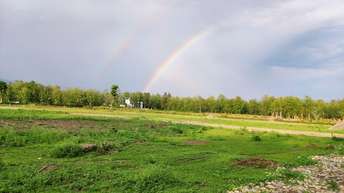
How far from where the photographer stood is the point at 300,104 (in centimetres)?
15138

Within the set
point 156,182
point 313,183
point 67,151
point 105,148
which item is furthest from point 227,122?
point 156,182

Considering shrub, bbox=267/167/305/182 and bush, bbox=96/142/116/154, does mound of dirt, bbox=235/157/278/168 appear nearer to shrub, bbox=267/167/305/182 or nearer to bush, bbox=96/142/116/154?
shrub, bbox=267/167/305/182

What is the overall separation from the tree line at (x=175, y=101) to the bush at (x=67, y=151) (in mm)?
124776

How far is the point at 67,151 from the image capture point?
2320 centimetres

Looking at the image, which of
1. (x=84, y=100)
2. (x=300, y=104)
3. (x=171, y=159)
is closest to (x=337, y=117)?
(x=300, y=104)

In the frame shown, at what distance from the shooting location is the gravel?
56.9 feet

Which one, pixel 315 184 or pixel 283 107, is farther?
pixel 283 107

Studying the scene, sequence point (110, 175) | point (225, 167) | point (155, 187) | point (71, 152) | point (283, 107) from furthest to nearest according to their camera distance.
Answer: point (283, 107) → point (71, 152) → point (225, 167) → point (110, 175) → point (155, 187)

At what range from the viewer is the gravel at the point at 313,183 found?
56.9 ft

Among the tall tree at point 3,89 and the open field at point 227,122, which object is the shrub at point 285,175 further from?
the tall tree at point 3,89

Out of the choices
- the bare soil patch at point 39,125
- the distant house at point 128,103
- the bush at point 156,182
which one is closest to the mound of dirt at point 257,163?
the bush at point 156,182

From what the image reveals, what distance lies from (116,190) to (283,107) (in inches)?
5743

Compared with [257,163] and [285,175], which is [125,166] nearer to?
[257,163]

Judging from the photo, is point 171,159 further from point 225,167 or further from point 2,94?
point 2,94
